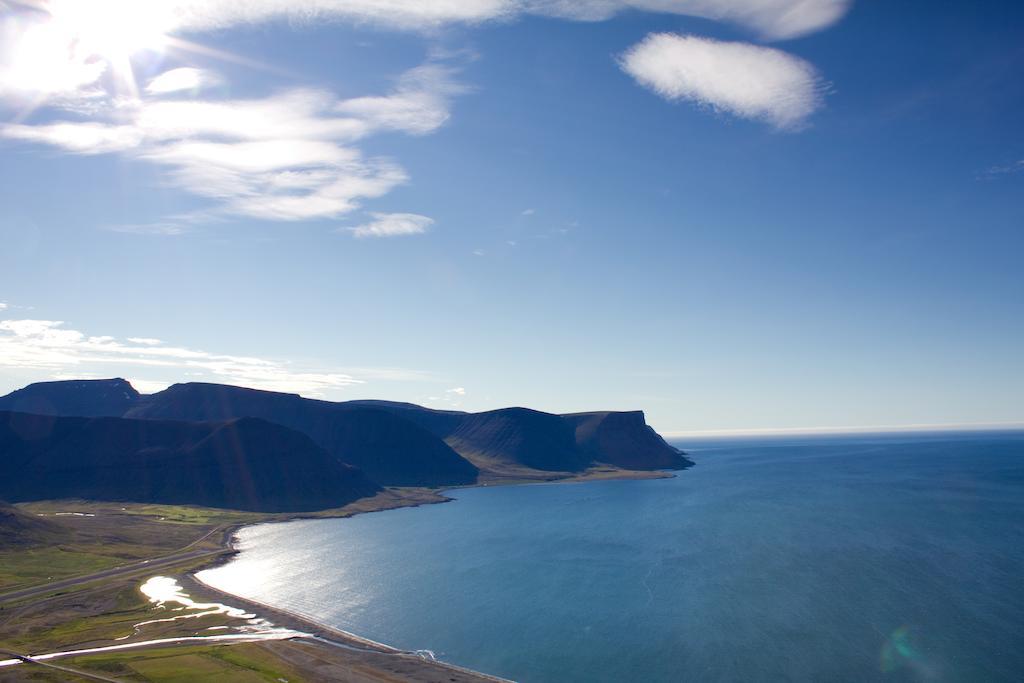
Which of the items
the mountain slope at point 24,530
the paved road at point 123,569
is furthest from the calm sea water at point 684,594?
the mountain slope at point 24,530

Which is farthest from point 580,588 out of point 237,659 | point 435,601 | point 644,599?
point 237,659

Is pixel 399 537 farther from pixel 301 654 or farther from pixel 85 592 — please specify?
pixel 301 654

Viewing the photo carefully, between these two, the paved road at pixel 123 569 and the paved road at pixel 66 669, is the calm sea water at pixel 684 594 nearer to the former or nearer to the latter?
the paved road at pixel 123 569

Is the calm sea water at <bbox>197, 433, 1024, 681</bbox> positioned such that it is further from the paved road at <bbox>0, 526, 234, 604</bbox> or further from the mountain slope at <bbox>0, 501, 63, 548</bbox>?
the mountain slope at <bbox>0, 501, 63, 548</bbox>

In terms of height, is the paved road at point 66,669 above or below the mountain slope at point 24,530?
below

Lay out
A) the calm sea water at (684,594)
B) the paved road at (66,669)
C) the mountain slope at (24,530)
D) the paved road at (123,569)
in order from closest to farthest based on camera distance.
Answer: the paved road at (66,669), the calm sea water at (684,594), the paved road at (123,569), the mountain slope at (24,530)

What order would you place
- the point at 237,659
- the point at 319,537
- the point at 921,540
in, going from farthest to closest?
the point at 319,537 < the point at 921,540 < the point at 237,659

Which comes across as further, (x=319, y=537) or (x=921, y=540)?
(x=319, y=537)

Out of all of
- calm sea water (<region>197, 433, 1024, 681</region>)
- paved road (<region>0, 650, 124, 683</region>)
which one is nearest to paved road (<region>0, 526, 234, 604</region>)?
calm sea water (<region>197, 433, 1024, 681</region>)
